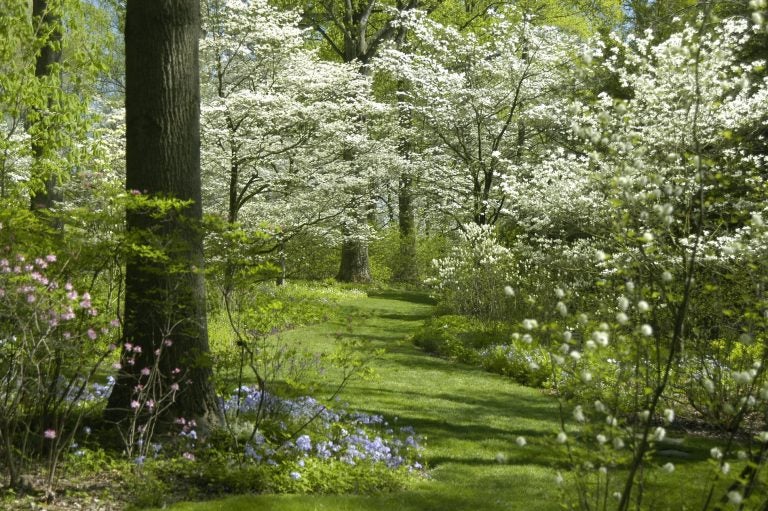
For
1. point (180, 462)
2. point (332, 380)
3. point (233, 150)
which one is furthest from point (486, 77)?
point (180, 462)

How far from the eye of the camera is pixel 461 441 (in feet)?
21.5

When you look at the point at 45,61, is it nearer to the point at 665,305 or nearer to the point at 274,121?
the point at 274,121

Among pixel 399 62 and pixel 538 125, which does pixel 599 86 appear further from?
pixel 399 62

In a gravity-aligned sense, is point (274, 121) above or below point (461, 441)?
above

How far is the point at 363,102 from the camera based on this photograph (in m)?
16.1

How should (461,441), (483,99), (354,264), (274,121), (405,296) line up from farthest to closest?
(354,264), (405,296), (483,99), (274,121), (461,441)

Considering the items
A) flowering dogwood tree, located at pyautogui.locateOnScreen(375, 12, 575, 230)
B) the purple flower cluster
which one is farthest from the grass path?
flowering dogwood tree, located at pyautogui.locateOnScreen(375, 12, 575, 230)

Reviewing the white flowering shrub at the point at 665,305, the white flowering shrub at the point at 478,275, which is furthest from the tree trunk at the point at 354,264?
the white flowering shrub at the point at 665,305

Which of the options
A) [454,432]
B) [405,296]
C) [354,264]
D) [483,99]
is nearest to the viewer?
[454,432]

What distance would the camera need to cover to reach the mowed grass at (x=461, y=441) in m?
4.68

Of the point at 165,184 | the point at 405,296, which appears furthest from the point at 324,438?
the point at 405,296

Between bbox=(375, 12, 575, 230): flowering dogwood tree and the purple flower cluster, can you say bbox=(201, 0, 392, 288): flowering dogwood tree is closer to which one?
bbox=(375, 12, 575, 230): flowering dogwood tree

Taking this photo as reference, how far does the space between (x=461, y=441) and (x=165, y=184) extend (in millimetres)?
3480

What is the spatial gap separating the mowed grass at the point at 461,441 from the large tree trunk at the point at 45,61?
417 centimetres
